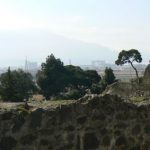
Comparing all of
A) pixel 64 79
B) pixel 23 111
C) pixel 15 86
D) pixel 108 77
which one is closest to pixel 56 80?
pixel 64 79

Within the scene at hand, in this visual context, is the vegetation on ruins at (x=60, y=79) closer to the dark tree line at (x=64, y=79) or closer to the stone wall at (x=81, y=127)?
the dark tree line at (x=64, y=79)

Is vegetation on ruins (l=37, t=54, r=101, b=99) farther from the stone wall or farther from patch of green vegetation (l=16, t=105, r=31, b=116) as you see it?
patch of green vegetation (l=16, t=105, r=31, b=116)

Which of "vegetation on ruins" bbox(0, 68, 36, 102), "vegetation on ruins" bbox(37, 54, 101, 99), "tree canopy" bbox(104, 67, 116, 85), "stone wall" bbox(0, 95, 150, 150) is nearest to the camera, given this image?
"stone wall" bbox(0, 95, 150, 150)

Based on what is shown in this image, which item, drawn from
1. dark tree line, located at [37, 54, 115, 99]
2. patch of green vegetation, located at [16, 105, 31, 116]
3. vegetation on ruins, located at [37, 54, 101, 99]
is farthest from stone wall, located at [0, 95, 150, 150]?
vegetation on ruins, located at [37, 54, 101, 99]

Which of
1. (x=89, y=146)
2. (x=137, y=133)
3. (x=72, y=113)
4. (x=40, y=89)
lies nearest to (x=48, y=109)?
(x=72, y=113)

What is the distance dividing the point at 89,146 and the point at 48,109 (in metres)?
0.84

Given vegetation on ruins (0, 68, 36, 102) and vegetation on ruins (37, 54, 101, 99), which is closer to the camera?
vegetation on ruins (0, 68, 36, 102)

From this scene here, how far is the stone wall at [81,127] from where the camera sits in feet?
21.5

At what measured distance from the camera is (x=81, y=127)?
7047mm

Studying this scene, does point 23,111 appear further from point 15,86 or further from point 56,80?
point 56,80

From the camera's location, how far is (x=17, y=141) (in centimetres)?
654

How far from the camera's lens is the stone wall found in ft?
21.5

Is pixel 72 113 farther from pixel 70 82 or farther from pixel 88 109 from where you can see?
pixel 70 82

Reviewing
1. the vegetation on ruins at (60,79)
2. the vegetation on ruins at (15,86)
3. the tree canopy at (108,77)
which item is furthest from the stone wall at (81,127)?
the tree canopy at (108,77)
